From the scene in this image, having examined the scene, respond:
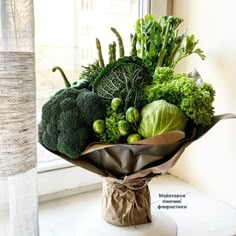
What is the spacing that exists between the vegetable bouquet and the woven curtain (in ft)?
0.24

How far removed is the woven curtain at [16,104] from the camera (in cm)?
52

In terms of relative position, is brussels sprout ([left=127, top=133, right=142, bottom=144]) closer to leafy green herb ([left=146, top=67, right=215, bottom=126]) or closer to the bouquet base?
leafy green herb ([left=146, top=67, right=215, bottom=126])

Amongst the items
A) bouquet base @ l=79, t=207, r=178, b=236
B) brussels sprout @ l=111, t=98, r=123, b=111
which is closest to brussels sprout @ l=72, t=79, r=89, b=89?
brussels sprout @ l=111, t=98, r=123, b=111

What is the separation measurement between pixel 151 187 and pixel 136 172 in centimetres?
46

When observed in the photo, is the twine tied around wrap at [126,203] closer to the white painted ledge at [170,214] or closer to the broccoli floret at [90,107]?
the white painted ledge at [170,214]

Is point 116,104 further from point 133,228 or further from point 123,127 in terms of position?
point 133,228

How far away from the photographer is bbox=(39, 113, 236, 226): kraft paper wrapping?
1.92 feet

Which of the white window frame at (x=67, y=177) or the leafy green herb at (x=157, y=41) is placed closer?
the leafy green herb at (x=157, y=41)

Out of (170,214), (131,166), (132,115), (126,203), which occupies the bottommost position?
(170,214)

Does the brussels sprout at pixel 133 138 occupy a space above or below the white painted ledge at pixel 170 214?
above

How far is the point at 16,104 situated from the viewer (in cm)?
53

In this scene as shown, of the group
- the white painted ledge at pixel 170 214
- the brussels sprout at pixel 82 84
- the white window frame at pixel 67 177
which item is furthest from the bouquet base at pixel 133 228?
the brussels sprout at pixel 82 84

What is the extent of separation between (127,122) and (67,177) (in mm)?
426

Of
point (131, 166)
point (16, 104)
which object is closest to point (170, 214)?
point (131, 166)
